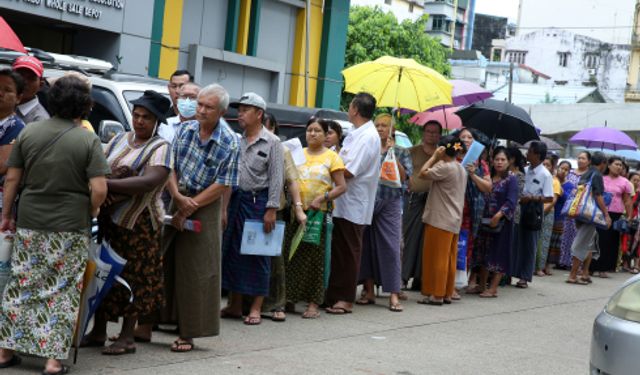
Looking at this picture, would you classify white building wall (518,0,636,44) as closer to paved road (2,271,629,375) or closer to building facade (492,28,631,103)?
building facade (492,28,631,103)

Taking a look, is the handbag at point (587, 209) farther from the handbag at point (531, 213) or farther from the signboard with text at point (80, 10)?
the signboard with text at point (80, 10)

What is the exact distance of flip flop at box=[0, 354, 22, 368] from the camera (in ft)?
20.0

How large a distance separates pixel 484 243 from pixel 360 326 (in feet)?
12.7

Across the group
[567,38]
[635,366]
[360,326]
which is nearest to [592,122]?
[567,38]

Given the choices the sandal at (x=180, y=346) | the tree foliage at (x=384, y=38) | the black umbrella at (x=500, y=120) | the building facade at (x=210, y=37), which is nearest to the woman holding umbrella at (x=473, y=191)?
the black umbrella at (x=500, y=120)

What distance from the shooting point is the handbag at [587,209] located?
14859 mm

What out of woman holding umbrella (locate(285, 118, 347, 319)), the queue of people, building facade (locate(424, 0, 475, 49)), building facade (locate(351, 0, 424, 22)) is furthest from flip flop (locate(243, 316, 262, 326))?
building facade (locate(424, 0, 475, 49))

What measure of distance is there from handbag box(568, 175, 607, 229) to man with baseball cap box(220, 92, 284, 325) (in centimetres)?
757

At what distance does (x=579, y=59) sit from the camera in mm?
72438

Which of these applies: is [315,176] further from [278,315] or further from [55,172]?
[55,172]

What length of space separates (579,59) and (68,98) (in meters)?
69.6

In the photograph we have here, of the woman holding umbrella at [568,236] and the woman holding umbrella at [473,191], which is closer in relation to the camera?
the woman holding umbrella at [473,191]

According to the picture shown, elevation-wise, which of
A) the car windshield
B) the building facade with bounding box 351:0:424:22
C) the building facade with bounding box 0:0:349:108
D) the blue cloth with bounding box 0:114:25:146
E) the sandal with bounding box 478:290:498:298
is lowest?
the sandal with bounding box 478:290:498:298

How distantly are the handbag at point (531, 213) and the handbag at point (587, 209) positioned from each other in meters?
1.93
